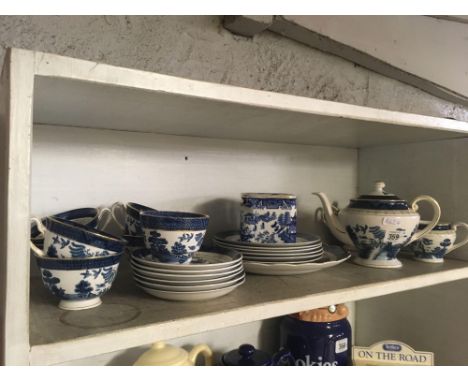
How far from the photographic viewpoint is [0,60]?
597 millimetres

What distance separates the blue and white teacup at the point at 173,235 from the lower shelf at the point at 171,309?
59 mm

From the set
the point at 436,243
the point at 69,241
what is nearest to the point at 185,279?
the point at 69,241

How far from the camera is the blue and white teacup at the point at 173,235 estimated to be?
0.48 metres

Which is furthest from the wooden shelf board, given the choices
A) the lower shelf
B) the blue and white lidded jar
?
the blue and white lidded jar

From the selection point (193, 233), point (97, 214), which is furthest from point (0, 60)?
point (193, 233)

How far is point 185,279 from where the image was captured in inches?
18.2

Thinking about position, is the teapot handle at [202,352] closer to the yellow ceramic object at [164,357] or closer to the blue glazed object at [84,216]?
the yellow ceramic object at [164,357]

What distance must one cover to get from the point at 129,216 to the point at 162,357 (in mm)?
240

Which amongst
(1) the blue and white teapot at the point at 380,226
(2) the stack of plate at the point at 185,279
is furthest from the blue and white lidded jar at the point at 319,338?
(2) the stack of plate at the point at 185,279

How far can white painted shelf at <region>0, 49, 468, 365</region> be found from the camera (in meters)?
0.34

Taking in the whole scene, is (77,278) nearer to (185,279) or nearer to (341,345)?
(185,279)

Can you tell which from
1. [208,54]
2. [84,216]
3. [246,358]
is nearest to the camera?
[84,216]

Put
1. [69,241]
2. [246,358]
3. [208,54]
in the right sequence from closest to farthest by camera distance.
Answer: [69,241]
[246,358]
[208,54]

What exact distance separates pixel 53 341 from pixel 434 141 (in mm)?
764
